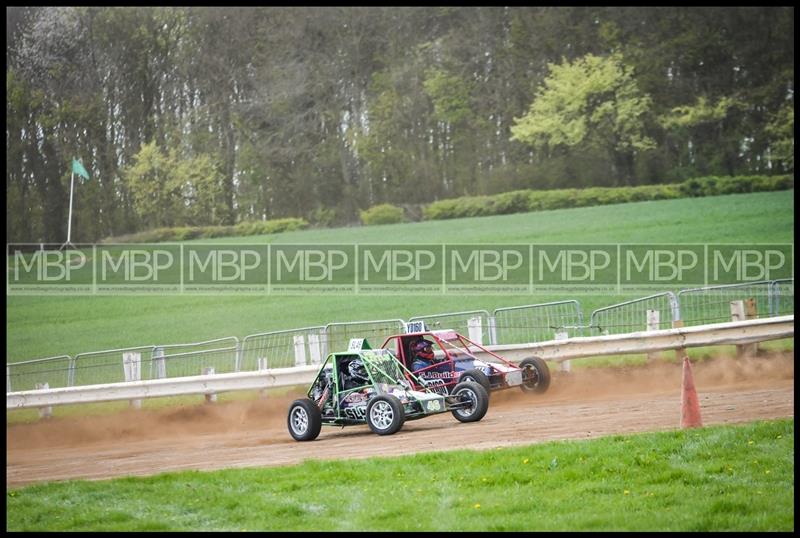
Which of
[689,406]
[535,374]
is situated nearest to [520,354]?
[535,374]

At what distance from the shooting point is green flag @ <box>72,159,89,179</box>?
3259 cm

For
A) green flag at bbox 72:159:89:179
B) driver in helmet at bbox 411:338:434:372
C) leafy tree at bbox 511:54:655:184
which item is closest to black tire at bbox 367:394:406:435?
driver in helmet at bbox 411:338:434:372

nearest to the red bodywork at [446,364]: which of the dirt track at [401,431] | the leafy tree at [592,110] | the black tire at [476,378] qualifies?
the black tire at [476,378]

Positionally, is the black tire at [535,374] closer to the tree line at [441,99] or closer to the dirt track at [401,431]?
the dirt track at [401,431]

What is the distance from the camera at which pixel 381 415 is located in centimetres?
1350

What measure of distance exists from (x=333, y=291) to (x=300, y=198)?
29.5 ft

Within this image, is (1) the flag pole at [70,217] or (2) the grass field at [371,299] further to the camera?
(1) the flag pole at [70,217]

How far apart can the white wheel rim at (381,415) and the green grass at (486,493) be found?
8.74 feet

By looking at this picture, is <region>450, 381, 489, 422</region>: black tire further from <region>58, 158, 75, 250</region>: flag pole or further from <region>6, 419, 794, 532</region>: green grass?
<region>58, 158, 75, 250</region>: flag pole

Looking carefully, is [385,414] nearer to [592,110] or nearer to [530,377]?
[530,377]

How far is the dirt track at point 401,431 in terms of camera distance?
12094 millimetres

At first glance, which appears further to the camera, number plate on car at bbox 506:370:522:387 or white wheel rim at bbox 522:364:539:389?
white wheel rim at bbox 522:364:539:389

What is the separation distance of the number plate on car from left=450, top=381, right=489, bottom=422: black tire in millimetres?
1532

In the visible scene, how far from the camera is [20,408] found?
20.0 metres
